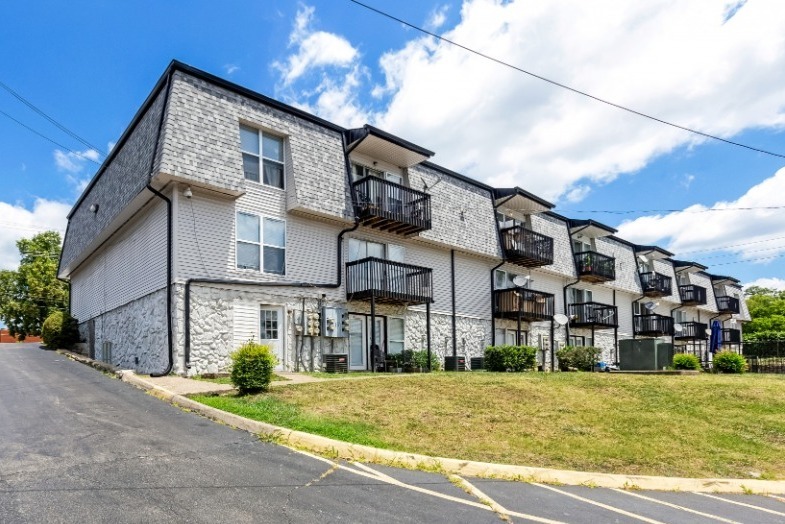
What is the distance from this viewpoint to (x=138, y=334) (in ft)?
54.7

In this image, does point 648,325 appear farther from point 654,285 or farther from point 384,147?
point 384,147

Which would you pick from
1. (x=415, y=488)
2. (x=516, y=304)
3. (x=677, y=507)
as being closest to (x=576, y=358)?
(x=516, y=304)

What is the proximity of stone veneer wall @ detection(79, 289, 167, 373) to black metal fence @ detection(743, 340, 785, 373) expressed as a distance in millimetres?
27573

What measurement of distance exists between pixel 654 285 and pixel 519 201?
51.1 feet

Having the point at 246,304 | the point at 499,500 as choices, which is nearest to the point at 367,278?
the point at 246,304

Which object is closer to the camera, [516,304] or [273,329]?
[273,329]

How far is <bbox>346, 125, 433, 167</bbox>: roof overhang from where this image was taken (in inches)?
738

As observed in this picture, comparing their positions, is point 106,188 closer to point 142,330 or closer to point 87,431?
point 142,330

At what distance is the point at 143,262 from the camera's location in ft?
55.2

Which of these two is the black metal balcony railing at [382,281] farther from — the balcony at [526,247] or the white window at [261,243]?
the balcony at [526,247]

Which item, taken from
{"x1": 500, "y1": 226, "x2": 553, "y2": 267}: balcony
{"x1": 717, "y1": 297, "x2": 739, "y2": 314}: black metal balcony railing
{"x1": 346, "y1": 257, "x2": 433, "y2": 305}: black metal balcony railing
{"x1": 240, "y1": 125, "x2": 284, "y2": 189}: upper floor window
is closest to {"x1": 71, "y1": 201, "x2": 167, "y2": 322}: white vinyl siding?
{"x1": 240, "y1": 125, "x2": 284, "y2": 189}: upper floor window

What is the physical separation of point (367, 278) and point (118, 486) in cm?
1283

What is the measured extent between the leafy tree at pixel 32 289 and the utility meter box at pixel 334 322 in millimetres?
33149

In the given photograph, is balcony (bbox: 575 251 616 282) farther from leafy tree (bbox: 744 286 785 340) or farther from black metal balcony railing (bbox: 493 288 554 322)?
leafy tree (bbox: 744 286 785 340)
